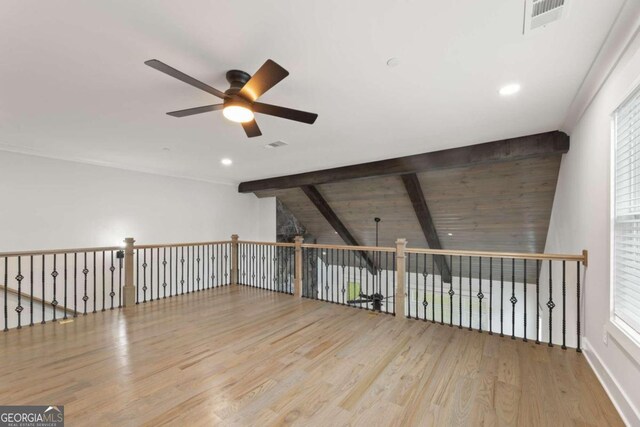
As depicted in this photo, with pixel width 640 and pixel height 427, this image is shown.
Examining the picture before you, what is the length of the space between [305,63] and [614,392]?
10.8ft

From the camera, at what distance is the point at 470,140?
3.90m

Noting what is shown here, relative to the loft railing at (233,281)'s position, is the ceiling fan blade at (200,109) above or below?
above

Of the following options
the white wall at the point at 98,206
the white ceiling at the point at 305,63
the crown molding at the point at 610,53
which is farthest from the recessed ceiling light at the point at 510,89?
the white wall at the point at 98,206

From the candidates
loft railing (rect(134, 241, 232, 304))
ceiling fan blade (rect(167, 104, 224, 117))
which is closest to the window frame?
ceiling fan blade (rect(167, 104, 224, 117))

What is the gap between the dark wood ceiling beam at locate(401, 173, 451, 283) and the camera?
5.19m

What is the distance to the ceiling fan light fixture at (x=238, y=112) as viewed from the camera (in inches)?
87.4

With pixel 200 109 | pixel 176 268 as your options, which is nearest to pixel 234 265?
pixel 176 268

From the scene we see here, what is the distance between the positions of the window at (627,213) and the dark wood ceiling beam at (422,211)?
304 cm

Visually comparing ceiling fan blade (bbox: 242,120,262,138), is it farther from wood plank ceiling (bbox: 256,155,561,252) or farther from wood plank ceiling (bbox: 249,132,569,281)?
wood plank ceiling (bbox: 256,155,561,252)

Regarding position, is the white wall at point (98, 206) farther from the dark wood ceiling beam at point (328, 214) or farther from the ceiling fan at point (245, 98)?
the ceiling fan at point (245, 98)

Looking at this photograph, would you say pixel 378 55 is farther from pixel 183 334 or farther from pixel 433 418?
pixel 183 334

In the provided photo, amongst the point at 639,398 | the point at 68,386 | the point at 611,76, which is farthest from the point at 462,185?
the point at 68,386

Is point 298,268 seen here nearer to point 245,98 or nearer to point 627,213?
point 245,98

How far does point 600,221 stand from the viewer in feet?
7.55
